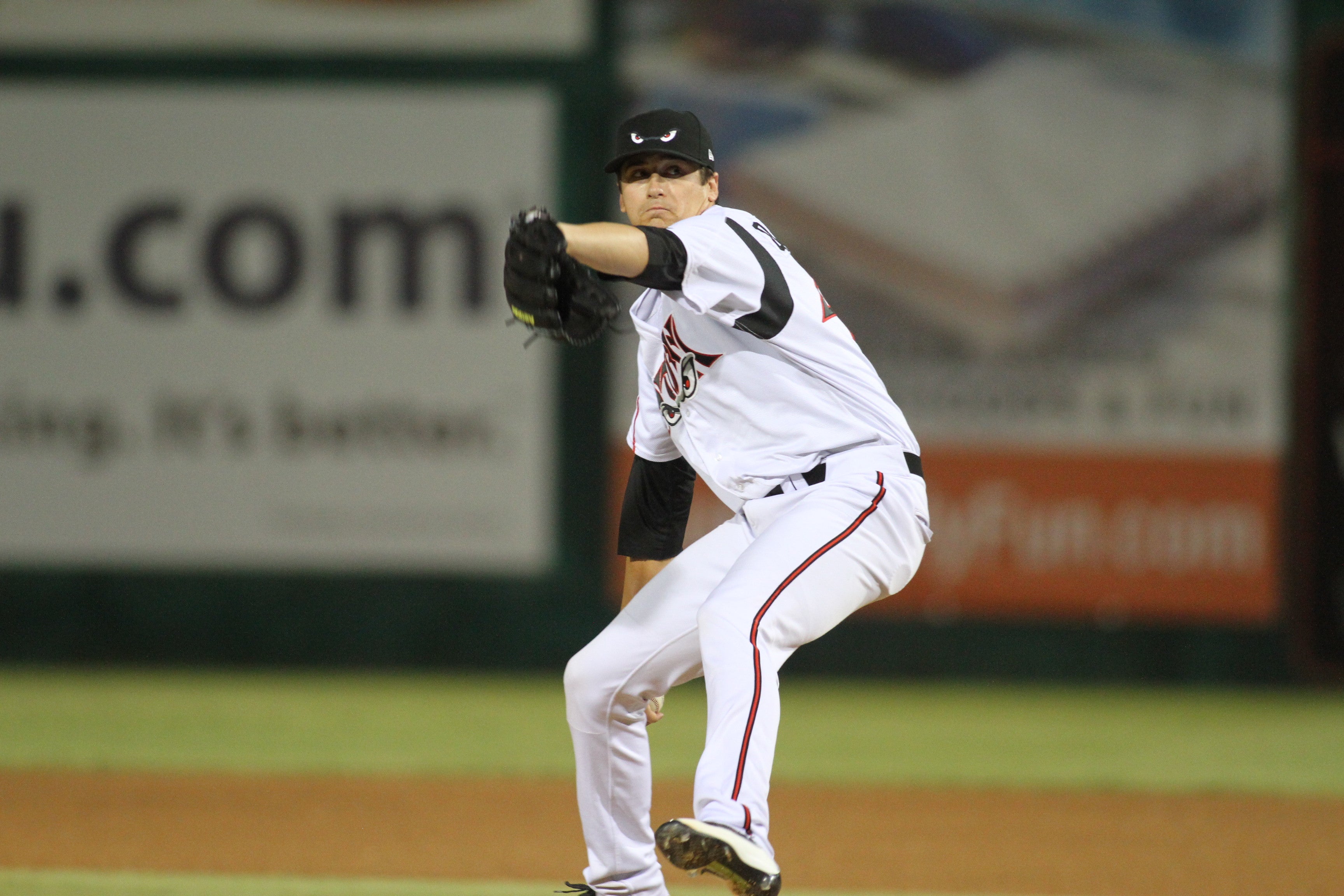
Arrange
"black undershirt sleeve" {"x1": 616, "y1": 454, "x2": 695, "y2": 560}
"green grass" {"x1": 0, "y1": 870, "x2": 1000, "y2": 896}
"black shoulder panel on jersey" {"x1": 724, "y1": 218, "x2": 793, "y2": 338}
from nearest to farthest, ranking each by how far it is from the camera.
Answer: "black shoulder panel on jersey" {"x1": 724, "y1": 218, "x2": 793, "y2": 338}, "black undershirt sleeve" {"x1": 616, "y1": 454, "x2": 695, "y2": 560}, "green grass" {"x1": 0, "y1": 870, "x2": 1000, "y2": 896}

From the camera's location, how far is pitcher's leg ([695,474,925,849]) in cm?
297

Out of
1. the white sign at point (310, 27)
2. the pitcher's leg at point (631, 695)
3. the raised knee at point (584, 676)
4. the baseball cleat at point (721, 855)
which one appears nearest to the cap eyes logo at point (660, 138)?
the pitcher's leg at point (631, 695)

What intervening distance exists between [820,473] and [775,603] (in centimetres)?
34

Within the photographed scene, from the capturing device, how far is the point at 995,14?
29.4 feet

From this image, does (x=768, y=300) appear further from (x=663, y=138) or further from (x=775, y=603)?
(x=775, y=603)

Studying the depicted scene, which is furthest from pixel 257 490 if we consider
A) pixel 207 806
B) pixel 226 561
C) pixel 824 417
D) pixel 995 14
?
pixel 824 417

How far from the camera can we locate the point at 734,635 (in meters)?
3.06

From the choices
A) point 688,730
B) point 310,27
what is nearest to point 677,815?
point 688,730

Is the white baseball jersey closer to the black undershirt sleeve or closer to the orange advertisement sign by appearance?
the black undershirt sleeve

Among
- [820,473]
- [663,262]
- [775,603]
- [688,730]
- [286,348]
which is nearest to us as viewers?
[663,262]

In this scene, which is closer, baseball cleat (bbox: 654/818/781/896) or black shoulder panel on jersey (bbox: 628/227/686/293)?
baseball cleat (bbox: 654/818/781/896)

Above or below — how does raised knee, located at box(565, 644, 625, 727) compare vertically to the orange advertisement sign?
above

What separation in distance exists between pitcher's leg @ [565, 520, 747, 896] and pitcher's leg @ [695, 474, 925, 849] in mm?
236

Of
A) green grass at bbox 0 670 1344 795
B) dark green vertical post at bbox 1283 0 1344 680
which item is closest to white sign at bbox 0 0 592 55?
green grass at bbox 0 670 1344 795
